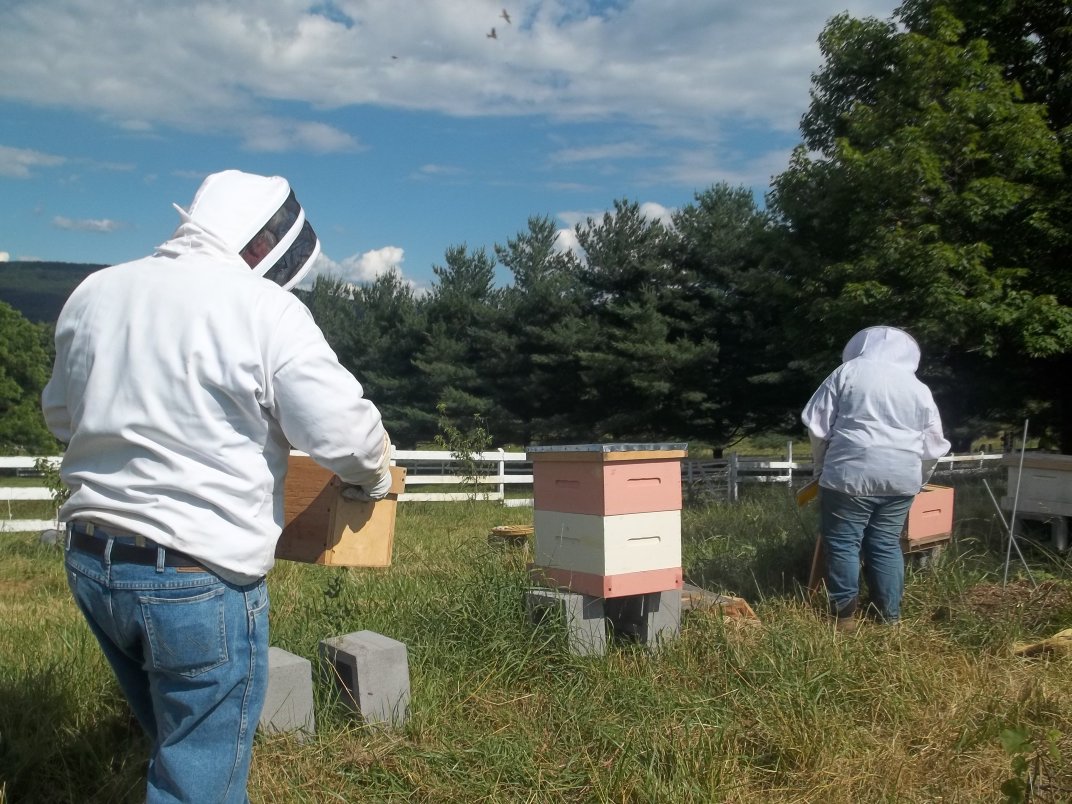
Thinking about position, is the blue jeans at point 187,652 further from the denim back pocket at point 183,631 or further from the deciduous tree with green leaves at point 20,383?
the deciduous tree with green leaves at point 20,383

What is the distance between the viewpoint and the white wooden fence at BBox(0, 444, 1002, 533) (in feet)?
35.8

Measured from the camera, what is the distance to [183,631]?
1.94 metres

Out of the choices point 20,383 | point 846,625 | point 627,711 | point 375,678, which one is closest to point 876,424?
point 846,625

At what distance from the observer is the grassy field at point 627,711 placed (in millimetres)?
3006

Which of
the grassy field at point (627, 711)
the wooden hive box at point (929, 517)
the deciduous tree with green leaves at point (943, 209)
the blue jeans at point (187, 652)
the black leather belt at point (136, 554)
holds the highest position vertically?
the deciduous tree with green leaves at point (943, 209)

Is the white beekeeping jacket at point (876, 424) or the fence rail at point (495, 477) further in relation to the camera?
the fence rail at point (495, 477)

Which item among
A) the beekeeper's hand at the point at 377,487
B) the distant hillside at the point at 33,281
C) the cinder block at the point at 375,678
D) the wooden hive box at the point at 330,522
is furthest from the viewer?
the distant hillside at the point at 33,281

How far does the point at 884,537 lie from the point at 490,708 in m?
2.36

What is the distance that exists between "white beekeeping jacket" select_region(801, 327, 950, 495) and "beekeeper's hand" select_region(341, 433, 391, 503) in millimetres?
2865

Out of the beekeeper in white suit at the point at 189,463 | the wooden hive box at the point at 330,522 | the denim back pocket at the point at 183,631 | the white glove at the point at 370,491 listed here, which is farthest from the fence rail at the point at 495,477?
the denim back pocket at the point at 183,631

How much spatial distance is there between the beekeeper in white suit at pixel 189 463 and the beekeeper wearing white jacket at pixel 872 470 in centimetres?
333

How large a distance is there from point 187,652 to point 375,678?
1558 mm

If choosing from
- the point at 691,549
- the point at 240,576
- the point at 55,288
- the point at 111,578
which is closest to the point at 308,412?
the point at 240,576

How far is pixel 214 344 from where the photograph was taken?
6.47 ft
